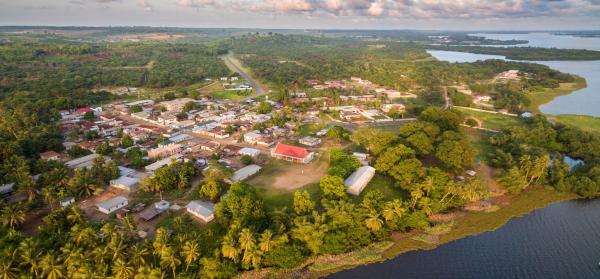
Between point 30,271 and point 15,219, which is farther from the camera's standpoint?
point 15,219

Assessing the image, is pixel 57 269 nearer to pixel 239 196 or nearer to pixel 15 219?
pixel 15 219

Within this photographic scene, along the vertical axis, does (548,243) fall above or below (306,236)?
below

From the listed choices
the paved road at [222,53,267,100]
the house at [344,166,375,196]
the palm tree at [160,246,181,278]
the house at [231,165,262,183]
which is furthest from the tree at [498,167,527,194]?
Result: the paved road at [222,53,267,100]

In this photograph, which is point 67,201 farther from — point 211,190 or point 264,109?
point 264,109

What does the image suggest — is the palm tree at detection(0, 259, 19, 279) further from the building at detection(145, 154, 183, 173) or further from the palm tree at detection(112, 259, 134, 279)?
the building at detection(145, 154, 183, 173)

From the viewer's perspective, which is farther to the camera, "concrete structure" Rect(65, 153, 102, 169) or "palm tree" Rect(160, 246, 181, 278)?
"concrete structure" Rect(65, 153, 102, 169)

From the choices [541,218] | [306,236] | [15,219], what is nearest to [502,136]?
[541,218]

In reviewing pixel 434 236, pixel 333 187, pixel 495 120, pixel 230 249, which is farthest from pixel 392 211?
pixel 495 120
